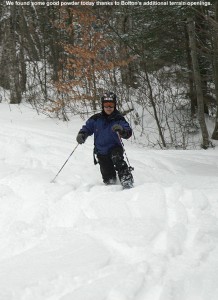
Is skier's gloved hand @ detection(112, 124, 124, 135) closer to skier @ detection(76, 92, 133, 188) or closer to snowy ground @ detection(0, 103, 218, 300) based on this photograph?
skier @ detection(76, 92, 133, 188)

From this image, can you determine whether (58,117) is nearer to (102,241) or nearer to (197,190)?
(197,190)

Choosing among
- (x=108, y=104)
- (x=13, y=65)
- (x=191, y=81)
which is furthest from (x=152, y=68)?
(x=13, y=65)

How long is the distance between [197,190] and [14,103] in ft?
46.6

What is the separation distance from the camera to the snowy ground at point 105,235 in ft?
10.8

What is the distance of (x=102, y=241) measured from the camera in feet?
13.6

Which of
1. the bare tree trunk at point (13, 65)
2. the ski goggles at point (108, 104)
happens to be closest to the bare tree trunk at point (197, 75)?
the ski goggles at point (108, 104)

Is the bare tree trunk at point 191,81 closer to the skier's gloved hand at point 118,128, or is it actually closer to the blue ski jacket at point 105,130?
the blue ski jacket at point 105,130

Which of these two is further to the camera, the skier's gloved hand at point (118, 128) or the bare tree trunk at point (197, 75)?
the bare tree trunk at point (197, 75)

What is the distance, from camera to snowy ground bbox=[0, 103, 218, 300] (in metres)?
3.30

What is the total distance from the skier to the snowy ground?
30 centimetres

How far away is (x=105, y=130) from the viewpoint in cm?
625

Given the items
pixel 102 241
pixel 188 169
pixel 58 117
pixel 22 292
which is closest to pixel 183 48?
pixel 58 117

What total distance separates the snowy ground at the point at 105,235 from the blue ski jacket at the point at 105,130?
2.36ft

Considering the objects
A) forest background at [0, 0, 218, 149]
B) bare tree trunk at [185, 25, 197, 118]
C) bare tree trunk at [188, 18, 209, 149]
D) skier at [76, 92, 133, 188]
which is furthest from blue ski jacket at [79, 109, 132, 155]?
bare tree trunk at [185, 25, 197, 118]
